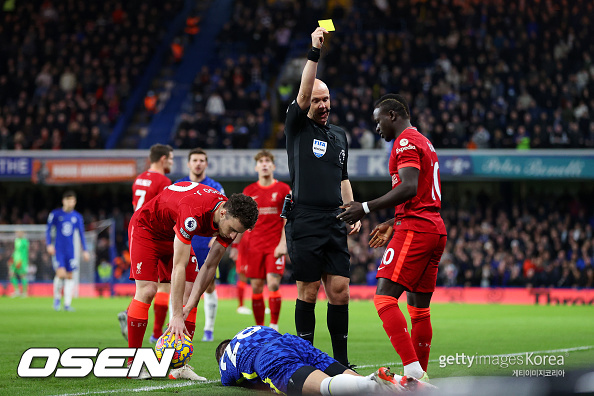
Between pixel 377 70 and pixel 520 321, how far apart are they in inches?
637

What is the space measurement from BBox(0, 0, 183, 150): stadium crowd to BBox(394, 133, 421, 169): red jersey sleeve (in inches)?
916

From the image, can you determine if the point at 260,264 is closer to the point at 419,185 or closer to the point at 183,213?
the point at 183,213

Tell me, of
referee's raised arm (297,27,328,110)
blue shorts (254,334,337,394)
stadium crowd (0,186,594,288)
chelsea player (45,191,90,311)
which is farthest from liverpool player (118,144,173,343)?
stadium crowd (0,186,594,288)

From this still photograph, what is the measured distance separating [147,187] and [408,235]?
4222 millimetres

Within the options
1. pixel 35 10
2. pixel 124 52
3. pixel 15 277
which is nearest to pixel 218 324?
pixel 15 277

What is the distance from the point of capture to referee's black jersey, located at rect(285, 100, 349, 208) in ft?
23.7

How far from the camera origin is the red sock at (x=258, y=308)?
11.1 metres

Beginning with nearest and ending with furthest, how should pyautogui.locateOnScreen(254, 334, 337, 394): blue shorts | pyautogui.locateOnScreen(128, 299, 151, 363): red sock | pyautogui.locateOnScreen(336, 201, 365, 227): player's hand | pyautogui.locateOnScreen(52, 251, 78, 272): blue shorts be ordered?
pyautogui.locateOnScreen(254, 334, 337, 394): blue shorts → pyautogui.locateOnScreen(336, 201, 365, 227): player's hand → pyautogui.locateOnScreen(128, 299, 151, 363): red sock → pyautogui.locateOnScreen(52, 251, 78, 272): blue shorts

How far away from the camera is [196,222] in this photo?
6.46 metres

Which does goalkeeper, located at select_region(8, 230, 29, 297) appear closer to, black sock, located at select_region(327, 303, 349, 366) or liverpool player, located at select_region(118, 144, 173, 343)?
liverpool player, located at select_region(118, 144, 173, 343)

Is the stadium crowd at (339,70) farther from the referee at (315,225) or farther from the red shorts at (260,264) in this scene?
the referee at (315,225)

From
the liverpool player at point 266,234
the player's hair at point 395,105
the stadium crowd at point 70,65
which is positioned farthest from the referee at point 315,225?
the stadium crowd at point 70,65

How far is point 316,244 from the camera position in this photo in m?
7.15

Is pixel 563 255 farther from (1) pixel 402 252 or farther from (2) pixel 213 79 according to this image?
(1) pixel 402 252
